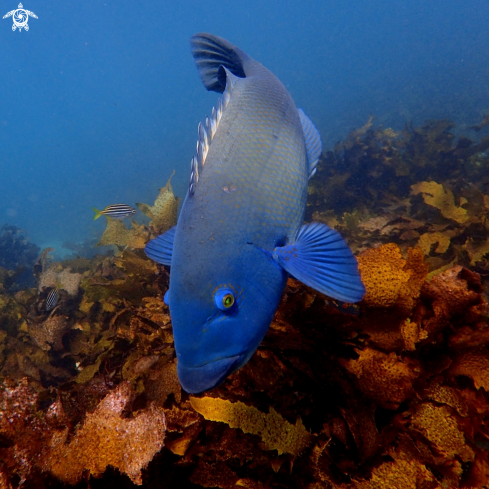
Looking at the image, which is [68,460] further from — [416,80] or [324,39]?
[324,39]

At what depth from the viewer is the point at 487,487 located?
5.13ft

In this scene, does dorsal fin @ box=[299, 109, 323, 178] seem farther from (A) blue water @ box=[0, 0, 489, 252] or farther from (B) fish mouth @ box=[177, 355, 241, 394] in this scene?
(A) blue water @ box=[0, 0, 489, 252]

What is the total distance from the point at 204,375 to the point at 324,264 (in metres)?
0.74

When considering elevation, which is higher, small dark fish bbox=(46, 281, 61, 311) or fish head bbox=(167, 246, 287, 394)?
fish head bbox=(167, 246, 287, 394)

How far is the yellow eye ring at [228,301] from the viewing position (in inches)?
48.6

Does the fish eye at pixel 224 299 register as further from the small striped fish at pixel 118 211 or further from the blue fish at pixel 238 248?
the small striped fish at pixel 118 211

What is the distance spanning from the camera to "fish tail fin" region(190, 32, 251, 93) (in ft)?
10.2

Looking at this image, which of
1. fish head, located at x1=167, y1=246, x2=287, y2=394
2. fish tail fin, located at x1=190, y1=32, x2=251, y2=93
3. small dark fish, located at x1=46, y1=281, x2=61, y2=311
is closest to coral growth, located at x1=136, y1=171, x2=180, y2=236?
fish tail fin, located at x1=190, y1=32, x2=251, y2=93

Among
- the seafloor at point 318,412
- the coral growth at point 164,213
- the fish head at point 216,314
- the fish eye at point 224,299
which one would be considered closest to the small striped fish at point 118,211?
the coral growth at point 164,213

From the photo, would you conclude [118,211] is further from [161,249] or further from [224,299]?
[224,299]

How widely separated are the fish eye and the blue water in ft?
122

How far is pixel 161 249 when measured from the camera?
186 centimetres

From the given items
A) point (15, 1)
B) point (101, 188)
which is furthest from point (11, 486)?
point (15, 1)

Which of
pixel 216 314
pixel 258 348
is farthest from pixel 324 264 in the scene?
pixel 258 348
